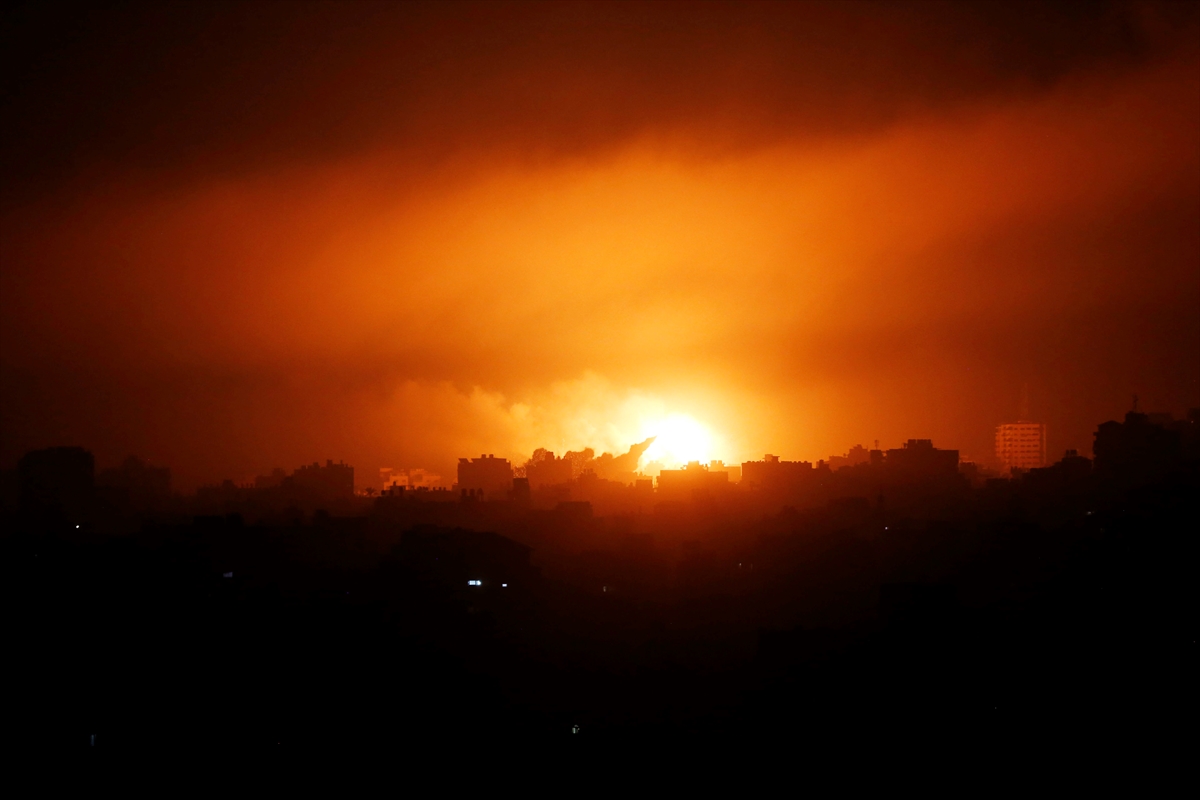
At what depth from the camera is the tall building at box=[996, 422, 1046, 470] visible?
91062 mm

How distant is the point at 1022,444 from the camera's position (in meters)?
93.1

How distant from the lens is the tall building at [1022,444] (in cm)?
9106

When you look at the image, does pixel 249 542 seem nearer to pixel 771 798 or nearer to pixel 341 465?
pixel 771 798

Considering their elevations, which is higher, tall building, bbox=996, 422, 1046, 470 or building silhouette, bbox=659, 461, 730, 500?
tall building, bbox=996, 422, 1046, 470

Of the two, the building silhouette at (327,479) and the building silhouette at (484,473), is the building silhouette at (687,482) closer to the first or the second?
the building silhouette at (484,473)

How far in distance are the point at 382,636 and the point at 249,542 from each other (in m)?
12.9

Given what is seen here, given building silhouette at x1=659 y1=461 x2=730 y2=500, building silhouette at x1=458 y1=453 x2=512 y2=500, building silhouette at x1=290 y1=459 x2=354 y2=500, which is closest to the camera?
building silhouette at x1=659 y1=461 x2=730 y2=500

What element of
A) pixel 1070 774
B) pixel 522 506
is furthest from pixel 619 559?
pixel 522 506

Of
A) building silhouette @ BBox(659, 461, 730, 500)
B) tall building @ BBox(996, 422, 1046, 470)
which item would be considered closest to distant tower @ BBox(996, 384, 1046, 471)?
tall building @ BBox(996, 422, 1046, 470)

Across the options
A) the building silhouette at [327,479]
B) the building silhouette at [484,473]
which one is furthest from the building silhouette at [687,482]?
the building silhouette at [327,479]

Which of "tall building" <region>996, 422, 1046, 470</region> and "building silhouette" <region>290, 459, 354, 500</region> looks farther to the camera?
"tall building" <region>996, 422, 1046, 470</region>

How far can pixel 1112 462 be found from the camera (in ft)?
178

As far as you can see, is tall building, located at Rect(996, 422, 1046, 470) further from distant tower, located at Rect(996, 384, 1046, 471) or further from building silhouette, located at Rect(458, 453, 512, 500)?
building silhouette, located at Rect(458, 453, 512, 500)

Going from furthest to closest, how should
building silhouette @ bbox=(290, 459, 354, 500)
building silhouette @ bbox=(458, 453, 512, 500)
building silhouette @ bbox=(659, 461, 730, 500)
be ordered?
building silhouette @ bbox=(458, 453, 512, 500), building silhouette @ bbox=(290, 459, 354, 500), building silhouette @ bbox=(659, 461, 730, 500)
